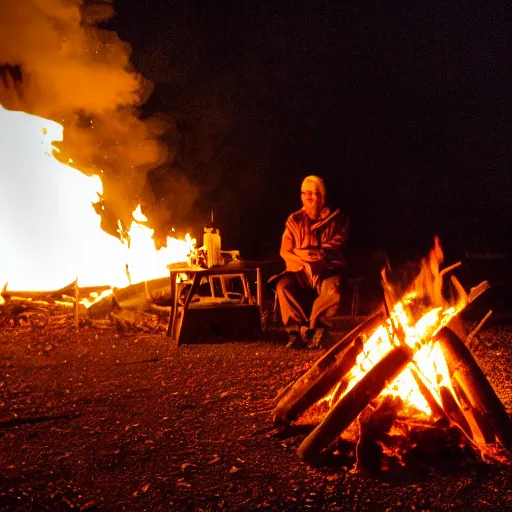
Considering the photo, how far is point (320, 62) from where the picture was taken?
8289 mm

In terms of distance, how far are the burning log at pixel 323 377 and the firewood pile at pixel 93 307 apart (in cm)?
330

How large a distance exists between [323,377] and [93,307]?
471cm

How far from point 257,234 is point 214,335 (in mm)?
2907

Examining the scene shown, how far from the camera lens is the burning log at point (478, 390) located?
2852mm

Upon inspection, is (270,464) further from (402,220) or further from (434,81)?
(434,81)

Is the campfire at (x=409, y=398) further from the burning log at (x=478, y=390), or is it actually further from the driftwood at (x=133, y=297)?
the driftwood at (x=133, y=297)

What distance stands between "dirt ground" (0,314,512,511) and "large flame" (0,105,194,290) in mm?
2784

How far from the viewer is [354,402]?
2.82 meters

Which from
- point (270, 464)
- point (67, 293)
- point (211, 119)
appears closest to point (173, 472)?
point (270, 464)

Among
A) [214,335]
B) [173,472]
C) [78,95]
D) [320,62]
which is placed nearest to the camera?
[173,472]

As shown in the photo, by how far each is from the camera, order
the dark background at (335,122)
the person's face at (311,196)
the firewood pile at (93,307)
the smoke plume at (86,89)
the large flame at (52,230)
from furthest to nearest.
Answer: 1. the dark background at (335,122)
2. the large flame at (52,230)
3. the smoke plume at (86,89)
4. the firewood pile at (93,307)
5. the person's face at (311,196)

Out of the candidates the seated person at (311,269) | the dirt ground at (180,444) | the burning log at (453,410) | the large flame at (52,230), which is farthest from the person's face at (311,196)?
the burning log at (453,410)

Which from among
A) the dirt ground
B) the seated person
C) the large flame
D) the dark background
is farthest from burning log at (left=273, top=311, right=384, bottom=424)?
the dark background

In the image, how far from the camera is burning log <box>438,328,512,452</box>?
2.85m
